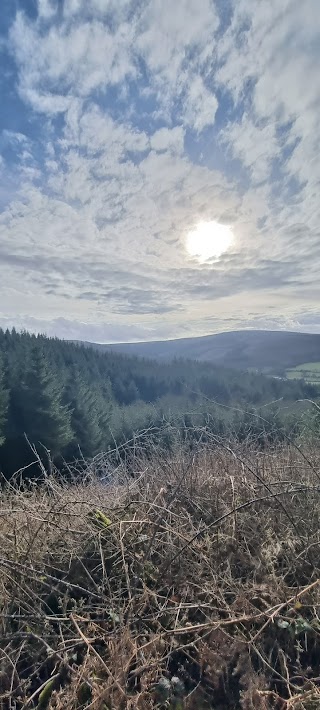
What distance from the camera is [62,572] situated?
3.09 meters

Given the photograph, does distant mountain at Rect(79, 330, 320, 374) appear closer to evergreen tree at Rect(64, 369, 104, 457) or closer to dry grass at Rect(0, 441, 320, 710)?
evergreen tree at Rect(64, 369, 104, 457)

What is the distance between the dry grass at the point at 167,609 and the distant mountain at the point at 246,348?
6405cm

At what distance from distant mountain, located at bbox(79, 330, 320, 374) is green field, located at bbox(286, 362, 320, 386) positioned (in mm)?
2413

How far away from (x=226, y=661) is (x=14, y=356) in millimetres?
41886

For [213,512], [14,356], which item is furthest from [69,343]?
[213,512]

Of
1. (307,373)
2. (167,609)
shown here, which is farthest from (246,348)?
(167,609)

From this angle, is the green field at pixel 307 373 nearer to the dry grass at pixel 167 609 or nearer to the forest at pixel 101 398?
the forest at pixel 101 398

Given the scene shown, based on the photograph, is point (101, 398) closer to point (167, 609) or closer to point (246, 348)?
point (167, 609)

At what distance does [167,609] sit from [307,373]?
207 feet

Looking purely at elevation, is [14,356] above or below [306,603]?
above

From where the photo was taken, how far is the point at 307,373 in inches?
2386

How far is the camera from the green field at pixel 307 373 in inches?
2160

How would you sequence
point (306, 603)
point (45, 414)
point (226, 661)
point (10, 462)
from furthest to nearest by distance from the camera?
point (45, 414) < point (10, 462) < point (306, 603) < point (226, 661)

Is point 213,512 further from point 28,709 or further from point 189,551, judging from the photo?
point 28,709
